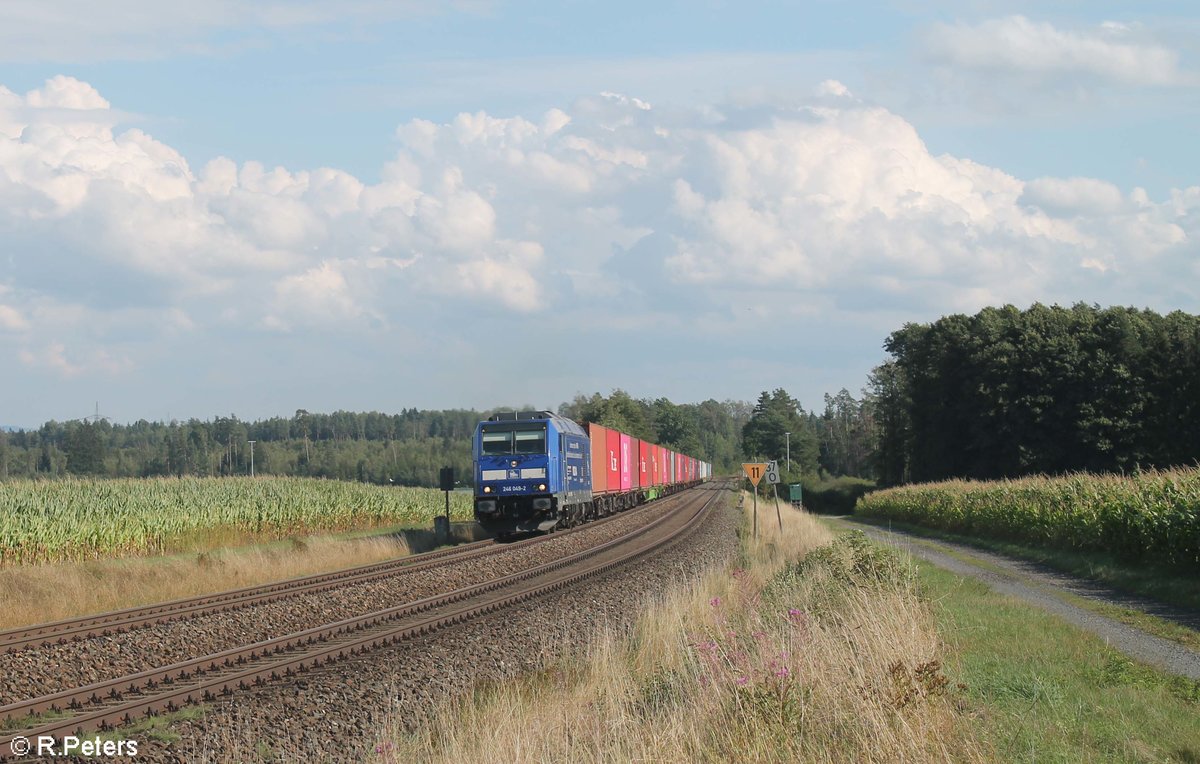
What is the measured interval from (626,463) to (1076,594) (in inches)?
1238

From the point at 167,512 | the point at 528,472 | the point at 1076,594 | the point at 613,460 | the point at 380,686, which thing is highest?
the point at 613,460

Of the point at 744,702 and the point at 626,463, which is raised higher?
the point at 626,463

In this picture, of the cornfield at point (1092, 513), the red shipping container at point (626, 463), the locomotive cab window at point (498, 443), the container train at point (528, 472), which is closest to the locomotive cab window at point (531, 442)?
the container train at point (528, 472)

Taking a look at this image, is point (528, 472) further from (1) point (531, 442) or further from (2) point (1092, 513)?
(2) point (1092, 513)

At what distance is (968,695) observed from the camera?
819cm

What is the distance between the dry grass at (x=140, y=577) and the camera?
17.0 meters

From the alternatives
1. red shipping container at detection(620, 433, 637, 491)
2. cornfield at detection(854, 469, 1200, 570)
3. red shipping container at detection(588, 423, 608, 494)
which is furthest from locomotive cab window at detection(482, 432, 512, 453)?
red shipping container at detection(620, 433, 637, 491)

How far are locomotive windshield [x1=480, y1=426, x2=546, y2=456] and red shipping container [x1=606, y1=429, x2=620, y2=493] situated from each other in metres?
11.9

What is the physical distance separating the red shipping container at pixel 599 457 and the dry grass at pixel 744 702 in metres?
25.2

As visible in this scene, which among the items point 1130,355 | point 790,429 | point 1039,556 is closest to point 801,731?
point 1039,556

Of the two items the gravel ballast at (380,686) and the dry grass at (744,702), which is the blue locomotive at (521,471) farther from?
the dry grass at (744,702)

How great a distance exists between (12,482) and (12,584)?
1749cm

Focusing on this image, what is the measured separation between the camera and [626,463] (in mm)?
48344

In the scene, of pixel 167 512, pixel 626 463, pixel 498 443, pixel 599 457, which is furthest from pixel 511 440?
pixel 626 463
